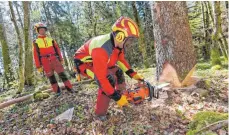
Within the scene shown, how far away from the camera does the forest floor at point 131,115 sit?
416 centimetres

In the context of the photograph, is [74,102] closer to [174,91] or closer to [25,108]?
[25,108]

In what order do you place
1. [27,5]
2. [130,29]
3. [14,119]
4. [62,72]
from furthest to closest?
[27,5] < [62,72] < [14,119] < [130,29]

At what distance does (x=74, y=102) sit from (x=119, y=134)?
1.95 metres

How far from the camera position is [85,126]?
456cm

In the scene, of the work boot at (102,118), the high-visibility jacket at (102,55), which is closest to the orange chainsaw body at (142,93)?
the high-visibility jacket at (102,55)

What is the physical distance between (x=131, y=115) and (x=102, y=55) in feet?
4.97

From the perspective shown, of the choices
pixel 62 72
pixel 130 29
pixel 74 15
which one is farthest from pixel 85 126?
pixel 74 15

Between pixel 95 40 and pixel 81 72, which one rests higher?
pixel 95 40

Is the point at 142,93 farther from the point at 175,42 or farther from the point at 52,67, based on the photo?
the point at 52,67

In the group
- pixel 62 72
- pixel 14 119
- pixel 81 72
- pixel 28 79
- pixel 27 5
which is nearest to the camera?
pixel 81 72

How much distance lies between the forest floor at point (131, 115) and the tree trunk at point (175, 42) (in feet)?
1.15

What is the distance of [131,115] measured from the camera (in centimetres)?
461

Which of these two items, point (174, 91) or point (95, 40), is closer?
point (95, 40)

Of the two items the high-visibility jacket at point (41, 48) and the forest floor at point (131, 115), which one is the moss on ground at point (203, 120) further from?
the high-visibility jacket at point (41, 48)
